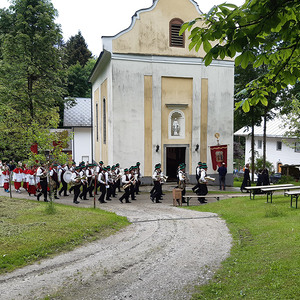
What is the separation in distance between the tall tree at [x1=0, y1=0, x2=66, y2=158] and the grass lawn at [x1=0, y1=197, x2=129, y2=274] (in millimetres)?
10243

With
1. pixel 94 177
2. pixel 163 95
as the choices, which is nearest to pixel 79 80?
pixel 163 95

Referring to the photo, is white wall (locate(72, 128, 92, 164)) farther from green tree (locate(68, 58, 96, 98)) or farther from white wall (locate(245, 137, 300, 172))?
white wall (locate(245, 137, 300, 172))

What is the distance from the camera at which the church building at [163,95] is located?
2311cm

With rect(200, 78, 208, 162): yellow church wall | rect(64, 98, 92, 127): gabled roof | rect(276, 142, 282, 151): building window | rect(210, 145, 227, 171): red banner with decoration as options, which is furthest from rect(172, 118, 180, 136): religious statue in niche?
rect(276, 142, 282, 151): building window

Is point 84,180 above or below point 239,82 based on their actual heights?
below

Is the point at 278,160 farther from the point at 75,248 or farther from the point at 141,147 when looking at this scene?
the point at 75,248

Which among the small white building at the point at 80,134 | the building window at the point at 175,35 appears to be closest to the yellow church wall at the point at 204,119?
the building window at the point at 175,35

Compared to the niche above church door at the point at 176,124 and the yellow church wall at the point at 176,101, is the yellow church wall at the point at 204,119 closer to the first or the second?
the yellow church wall at the point at 176,101

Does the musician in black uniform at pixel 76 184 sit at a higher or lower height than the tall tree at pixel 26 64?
lower

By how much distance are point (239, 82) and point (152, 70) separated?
844cm

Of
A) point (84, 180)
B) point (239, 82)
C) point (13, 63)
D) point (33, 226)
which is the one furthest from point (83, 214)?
point (239, 82)

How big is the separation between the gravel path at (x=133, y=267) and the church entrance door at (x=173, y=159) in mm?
13470

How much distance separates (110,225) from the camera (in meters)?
12.1

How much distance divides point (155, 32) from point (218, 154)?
944 cm
